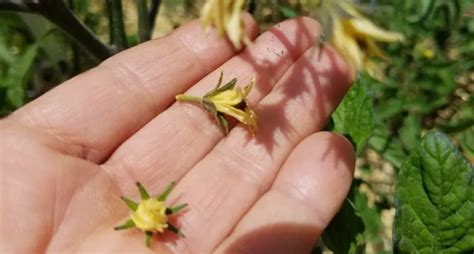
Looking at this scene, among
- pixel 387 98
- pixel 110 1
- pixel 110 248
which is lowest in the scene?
pixel 387 98

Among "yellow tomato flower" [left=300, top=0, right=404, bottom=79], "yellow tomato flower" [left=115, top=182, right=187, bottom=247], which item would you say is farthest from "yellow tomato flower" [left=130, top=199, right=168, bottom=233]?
"yellow tomato flower" [left=300, top=0, right=404, bottom=79]

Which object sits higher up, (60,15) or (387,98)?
(60,15)

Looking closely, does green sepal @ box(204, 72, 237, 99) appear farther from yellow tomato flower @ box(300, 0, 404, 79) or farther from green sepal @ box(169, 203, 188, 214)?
yellow tomato flower @ box(300, 0, 404, 79)

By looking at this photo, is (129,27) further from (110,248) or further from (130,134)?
(110,248)

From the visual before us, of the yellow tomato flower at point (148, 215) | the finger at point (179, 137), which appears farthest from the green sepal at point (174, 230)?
the finger at point (179, 137)

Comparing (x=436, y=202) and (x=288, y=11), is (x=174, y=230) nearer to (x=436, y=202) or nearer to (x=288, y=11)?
(x=436, y=202)

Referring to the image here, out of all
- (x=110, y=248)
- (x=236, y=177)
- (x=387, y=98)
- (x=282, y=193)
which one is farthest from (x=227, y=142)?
(x=387, y=98)

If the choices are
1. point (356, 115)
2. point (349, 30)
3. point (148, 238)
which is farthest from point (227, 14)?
point (148, 238)

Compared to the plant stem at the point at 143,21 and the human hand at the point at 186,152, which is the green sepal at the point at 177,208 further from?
the plant stem at the point at 143,21
